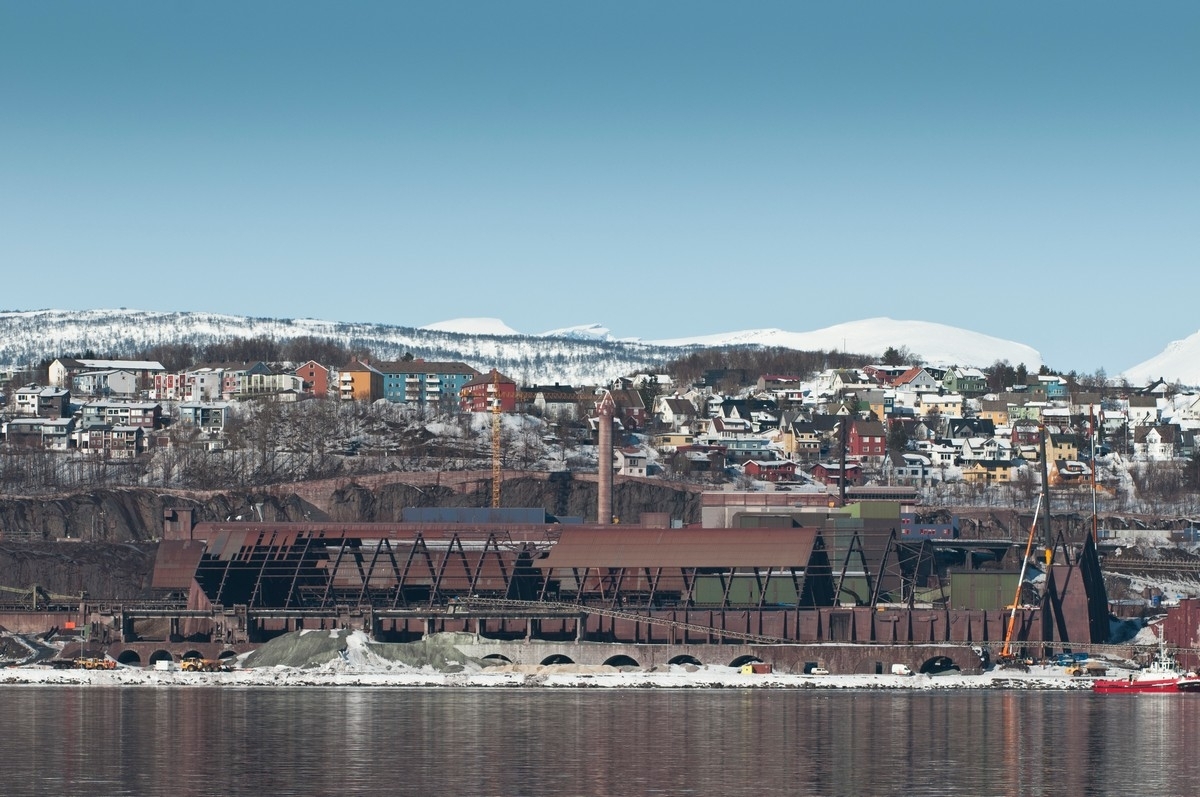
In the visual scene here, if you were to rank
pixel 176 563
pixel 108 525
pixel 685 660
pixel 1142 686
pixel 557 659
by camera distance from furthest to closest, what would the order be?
1. pixel 108 525
2. pixel 176 563
3. pixel 685 660
4. pixel 557 659
5. pixel 1142 686

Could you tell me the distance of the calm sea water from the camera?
73062mm

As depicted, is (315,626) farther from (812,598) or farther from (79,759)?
(79,759)

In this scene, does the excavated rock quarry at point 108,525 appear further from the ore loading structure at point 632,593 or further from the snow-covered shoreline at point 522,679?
the snow-covered shoreline at point 522,679

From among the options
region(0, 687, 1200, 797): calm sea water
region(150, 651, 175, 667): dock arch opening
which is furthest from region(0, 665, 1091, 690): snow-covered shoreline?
region(150, 651, 175, 667): dock arch opening

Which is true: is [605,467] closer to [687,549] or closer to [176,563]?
[687,549]

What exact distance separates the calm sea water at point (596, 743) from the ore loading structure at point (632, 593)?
13.3 m

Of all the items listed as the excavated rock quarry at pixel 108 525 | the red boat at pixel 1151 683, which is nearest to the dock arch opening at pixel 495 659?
the red boat at pixel 1151 683

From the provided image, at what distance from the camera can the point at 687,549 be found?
136750 mm

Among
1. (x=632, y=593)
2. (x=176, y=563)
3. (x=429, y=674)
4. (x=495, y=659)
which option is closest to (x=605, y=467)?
(x=632, y=593)

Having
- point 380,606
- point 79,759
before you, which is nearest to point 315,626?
point 380,606

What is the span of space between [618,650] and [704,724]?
3057 centimetres

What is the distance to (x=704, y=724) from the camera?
93.8m

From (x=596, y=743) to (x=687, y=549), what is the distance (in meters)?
52.3

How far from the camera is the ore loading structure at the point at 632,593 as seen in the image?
127062 mm
